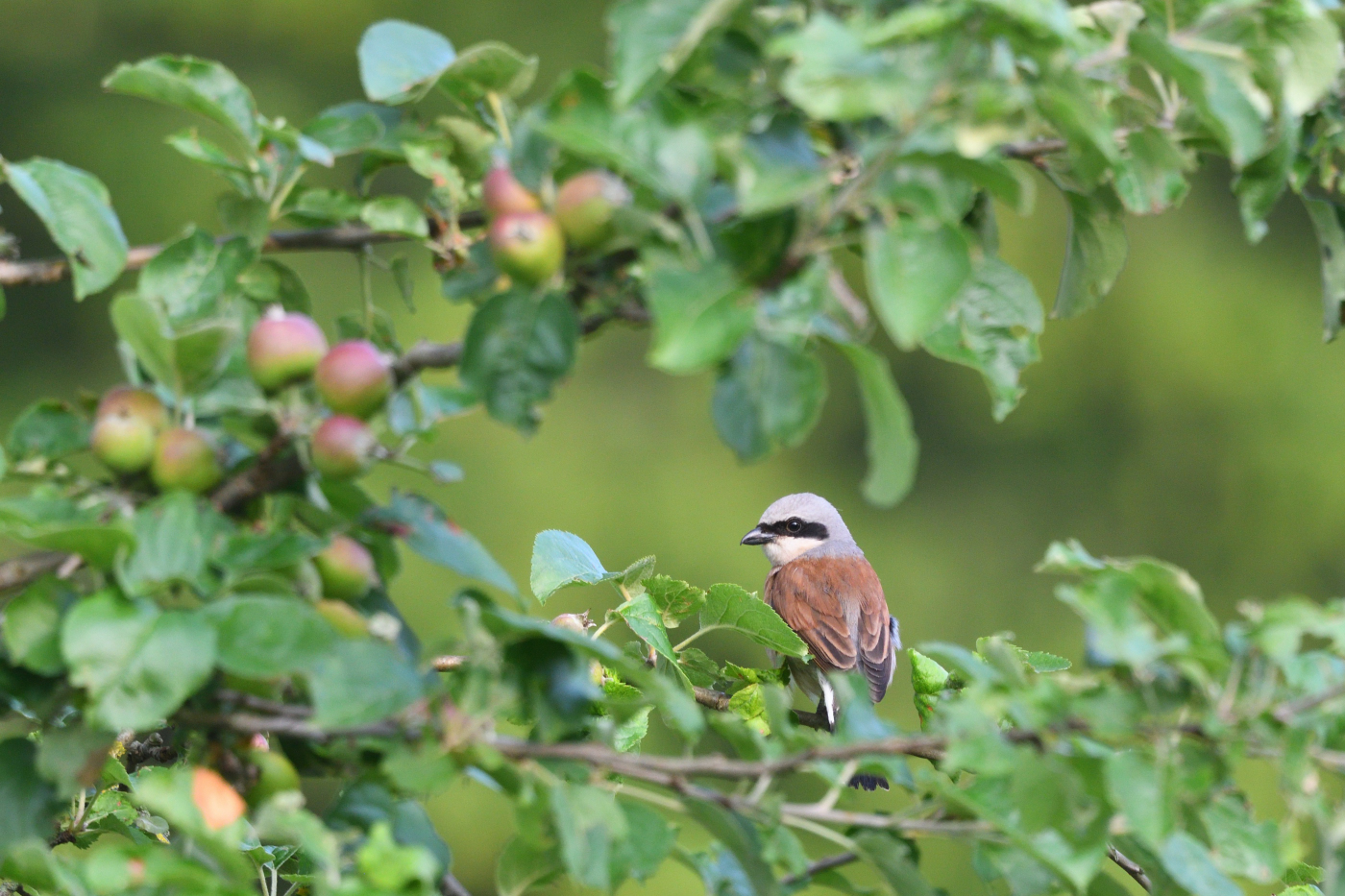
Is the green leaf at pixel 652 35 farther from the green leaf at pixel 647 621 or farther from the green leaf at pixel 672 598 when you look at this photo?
the green leaf at pixel 672 598

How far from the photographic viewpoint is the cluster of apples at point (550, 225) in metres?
1.01

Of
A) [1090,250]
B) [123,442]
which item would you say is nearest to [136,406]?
[123,442]

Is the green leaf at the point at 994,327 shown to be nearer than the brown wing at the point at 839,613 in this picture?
Yes

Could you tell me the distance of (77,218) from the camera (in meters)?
1.18

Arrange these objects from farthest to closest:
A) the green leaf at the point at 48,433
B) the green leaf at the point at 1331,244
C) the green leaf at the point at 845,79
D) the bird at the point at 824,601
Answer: the bird at the point at 824,601
the green leaf at the point at 1331,244
the green leaf at the point at 48,433
the green leaf at the point at 845,79

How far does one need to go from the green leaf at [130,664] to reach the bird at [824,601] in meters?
2.70

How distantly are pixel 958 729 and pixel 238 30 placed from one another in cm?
904

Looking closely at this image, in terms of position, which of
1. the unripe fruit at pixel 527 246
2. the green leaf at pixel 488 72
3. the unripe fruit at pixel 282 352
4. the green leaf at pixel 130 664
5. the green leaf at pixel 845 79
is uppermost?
the green leaf at pixel 488 72

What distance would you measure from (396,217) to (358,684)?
1.39ft

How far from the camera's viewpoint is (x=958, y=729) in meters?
1.01

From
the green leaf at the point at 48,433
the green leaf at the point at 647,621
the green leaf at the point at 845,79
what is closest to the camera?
the green leaf at the point at 845,79

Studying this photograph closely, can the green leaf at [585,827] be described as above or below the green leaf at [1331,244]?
below

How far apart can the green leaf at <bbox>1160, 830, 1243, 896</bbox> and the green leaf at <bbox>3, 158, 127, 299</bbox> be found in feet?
3.20

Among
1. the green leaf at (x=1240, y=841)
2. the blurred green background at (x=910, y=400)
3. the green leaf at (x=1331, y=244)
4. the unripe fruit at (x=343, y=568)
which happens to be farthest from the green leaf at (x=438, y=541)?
the blurred green background at (x=910, y=400)
